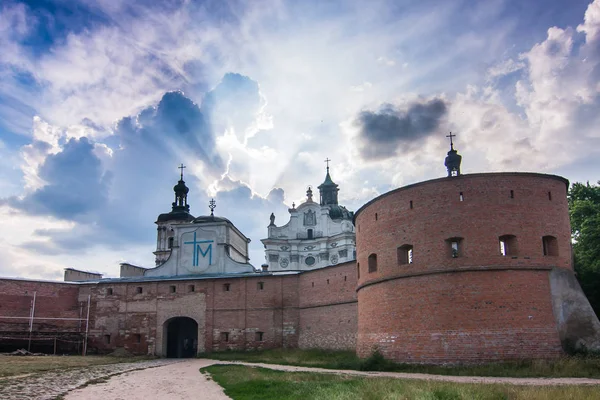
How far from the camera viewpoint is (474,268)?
604 inches

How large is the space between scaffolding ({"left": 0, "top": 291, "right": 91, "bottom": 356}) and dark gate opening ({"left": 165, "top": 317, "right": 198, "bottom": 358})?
4.32m

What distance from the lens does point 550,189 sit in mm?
16109

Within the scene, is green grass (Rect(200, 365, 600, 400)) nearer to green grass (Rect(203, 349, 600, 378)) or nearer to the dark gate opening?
green grass (Rect(203, 349, 600, 378))

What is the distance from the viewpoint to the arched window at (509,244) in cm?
1545

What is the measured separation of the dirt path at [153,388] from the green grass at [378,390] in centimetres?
59

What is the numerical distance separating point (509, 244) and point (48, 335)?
74.9 feet

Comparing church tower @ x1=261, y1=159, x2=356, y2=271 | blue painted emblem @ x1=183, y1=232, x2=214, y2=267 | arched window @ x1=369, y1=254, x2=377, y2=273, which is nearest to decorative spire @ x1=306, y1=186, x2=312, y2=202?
church tower @ x1=261, y1=159, x2=356, y2=271

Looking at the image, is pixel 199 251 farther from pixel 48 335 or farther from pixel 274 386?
pixel 274 386

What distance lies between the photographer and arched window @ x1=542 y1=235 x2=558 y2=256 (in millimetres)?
15820

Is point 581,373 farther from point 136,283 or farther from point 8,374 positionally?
point 136,283

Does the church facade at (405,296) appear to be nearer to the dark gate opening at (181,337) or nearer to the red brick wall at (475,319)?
the red brick wall at (475,319)

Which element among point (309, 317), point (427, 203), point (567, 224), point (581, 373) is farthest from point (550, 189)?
point (309, 317)

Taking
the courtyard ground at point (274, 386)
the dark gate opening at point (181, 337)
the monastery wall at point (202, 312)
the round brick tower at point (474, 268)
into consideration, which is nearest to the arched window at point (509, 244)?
the round brick tower at point (474, 268)

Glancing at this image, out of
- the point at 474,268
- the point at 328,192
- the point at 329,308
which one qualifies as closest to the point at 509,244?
the point at 474,268
